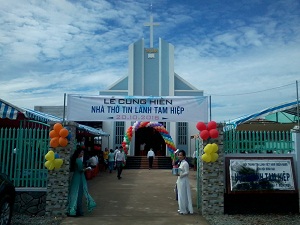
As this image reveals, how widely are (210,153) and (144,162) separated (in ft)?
51.5

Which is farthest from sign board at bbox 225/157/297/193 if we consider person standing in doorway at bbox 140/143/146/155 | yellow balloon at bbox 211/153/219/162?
person standing in doorway at bbox 140/143/146/155

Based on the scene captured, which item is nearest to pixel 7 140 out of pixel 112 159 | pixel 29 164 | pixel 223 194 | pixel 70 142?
pixel 29 164

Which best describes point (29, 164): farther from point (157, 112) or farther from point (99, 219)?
point (157, 112)

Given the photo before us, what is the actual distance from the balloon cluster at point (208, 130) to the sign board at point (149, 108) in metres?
0.65

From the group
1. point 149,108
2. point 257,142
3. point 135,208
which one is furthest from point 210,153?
point 135,208

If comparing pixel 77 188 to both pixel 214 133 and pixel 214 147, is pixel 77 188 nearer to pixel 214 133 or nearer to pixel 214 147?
pixel 214 147

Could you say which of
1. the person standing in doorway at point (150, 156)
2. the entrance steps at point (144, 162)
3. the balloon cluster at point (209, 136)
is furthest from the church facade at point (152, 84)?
the balloon cluster at point (209, 136)

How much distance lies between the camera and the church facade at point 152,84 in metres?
24.3

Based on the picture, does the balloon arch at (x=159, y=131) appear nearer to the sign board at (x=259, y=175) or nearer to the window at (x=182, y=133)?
the window at (x=182, y=133)

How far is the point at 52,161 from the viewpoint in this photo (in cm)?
743

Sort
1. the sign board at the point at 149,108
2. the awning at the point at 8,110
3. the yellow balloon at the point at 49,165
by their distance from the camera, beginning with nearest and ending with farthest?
the yellow balloon at the point at 49,165
the sign board at the point at 149,108
the awning at the point at 8,110

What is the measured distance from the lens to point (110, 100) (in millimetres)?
8547

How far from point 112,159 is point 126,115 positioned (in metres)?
10.8

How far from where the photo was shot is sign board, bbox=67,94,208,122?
8.50m
